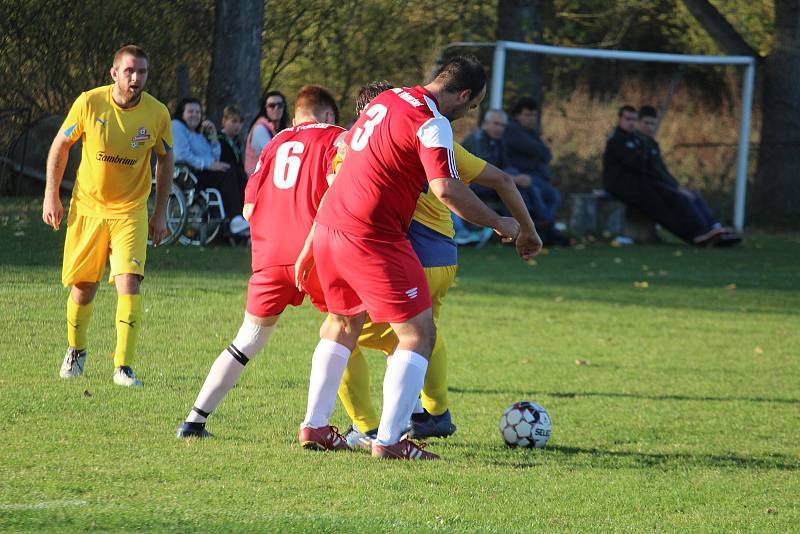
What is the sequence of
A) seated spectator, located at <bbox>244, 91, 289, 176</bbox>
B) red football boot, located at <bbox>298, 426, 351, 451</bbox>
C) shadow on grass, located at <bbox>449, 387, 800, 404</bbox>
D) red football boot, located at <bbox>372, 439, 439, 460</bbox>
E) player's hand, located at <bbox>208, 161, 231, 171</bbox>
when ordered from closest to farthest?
1. red football boot, located at <bbox>372, 439, 439, 460</bbox>
2. red football boot, located at <bbox>298, 426, 351, 451</bbox>
3. shadow on grass, located at <bbox>449, 387, 800, 404</bbox>
4. seated spectator, located at <bbox>244, 91, 289, 176</bbox>
5. player's hand, located at <bbox>208, 161, 231, 171</bbox>

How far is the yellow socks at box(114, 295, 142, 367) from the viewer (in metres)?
7.80

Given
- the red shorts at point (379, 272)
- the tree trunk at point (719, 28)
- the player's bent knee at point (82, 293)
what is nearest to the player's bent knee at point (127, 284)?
the player's bent knee at point (82, 293)

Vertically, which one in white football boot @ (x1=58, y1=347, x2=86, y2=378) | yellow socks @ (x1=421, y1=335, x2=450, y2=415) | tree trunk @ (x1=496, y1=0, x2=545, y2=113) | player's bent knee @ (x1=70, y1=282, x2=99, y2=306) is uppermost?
tree trunk @ (x1=496, y1=0, x2=545, y2=113)

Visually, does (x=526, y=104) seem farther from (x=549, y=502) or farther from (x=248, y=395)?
(x=549, y=502)

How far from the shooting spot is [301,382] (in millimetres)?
8312

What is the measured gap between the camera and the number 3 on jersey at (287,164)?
252 inches

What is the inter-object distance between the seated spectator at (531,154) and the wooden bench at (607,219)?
2092 mm

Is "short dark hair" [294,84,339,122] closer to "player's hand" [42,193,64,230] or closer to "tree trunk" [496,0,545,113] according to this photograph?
A: "player's hand" [42,193,64,230]

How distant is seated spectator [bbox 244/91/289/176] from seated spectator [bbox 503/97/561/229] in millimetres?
3935

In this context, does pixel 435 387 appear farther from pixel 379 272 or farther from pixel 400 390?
pixel 379 272

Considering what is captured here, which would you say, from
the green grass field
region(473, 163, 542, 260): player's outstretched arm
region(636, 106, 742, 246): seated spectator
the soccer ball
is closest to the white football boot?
the green grass field

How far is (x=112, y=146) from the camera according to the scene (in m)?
7.93

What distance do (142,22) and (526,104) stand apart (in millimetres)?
5293

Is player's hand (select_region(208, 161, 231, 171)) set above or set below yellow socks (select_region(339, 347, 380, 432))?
above
